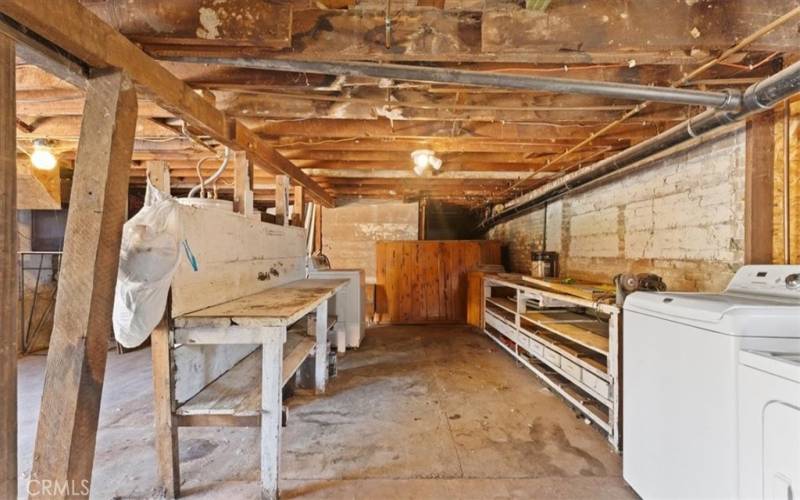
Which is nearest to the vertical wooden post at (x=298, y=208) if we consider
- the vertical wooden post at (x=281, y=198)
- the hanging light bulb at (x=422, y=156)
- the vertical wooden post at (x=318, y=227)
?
the vertical wooden post at (x=281, y=198)

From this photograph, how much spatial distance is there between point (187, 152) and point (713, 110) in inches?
160

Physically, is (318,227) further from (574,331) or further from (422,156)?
(574,331)

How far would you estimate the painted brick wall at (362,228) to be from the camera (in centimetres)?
591

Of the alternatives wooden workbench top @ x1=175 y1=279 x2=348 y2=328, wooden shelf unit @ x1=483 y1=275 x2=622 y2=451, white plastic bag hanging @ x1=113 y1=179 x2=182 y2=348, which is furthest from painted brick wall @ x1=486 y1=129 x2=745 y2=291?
white plastic bag hanging @ x1=113 y1=179 x2=182 y2=348

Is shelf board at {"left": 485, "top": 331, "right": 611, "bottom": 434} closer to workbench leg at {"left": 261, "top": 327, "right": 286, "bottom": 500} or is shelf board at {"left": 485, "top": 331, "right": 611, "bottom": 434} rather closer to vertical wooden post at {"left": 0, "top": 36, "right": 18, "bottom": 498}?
workbench leg at {"left": 261, "top": 327, "right": 286, "bottom": 500}

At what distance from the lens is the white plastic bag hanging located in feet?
4.45

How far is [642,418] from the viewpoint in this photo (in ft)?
5.24

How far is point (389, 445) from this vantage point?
2092 mm

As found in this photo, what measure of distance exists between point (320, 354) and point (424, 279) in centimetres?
311

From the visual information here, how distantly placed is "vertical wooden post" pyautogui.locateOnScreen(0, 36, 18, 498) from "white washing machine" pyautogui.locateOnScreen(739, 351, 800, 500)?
2235 mm

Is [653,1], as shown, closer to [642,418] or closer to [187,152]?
[642,418]

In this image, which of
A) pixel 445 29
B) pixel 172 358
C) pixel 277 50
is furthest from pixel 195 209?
pixel 445 29

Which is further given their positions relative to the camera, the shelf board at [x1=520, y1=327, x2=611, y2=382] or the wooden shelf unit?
the shelf board at [x1=520, y1=327, x2=611, y2=382]

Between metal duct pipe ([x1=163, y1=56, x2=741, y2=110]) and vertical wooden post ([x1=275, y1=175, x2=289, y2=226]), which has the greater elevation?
metal duct pipe ([x1=163, y1=56, x2=741, y2=110])
